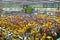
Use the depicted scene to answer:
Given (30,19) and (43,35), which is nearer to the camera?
(43,35)

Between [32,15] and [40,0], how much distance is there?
0.27 m

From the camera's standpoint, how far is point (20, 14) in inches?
124

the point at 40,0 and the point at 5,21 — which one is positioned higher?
the point at 40,0

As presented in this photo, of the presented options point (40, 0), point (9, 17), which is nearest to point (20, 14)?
point (9, 17)

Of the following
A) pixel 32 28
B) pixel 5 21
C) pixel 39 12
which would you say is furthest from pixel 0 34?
pixel 39 12

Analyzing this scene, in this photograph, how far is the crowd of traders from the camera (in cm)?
285

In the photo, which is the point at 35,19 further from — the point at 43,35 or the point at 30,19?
the point at 43,35

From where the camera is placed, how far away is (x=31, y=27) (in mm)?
2943

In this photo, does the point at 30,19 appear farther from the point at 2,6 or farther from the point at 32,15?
the point at 2,6

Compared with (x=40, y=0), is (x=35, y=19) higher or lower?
lower

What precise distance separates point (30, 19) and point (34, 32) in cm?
27

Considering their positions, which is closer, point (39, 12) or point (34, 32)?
point (34, 32)

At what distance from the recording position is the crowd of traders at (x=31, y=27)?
112 inches

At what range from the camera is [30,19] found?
3.08 metres
